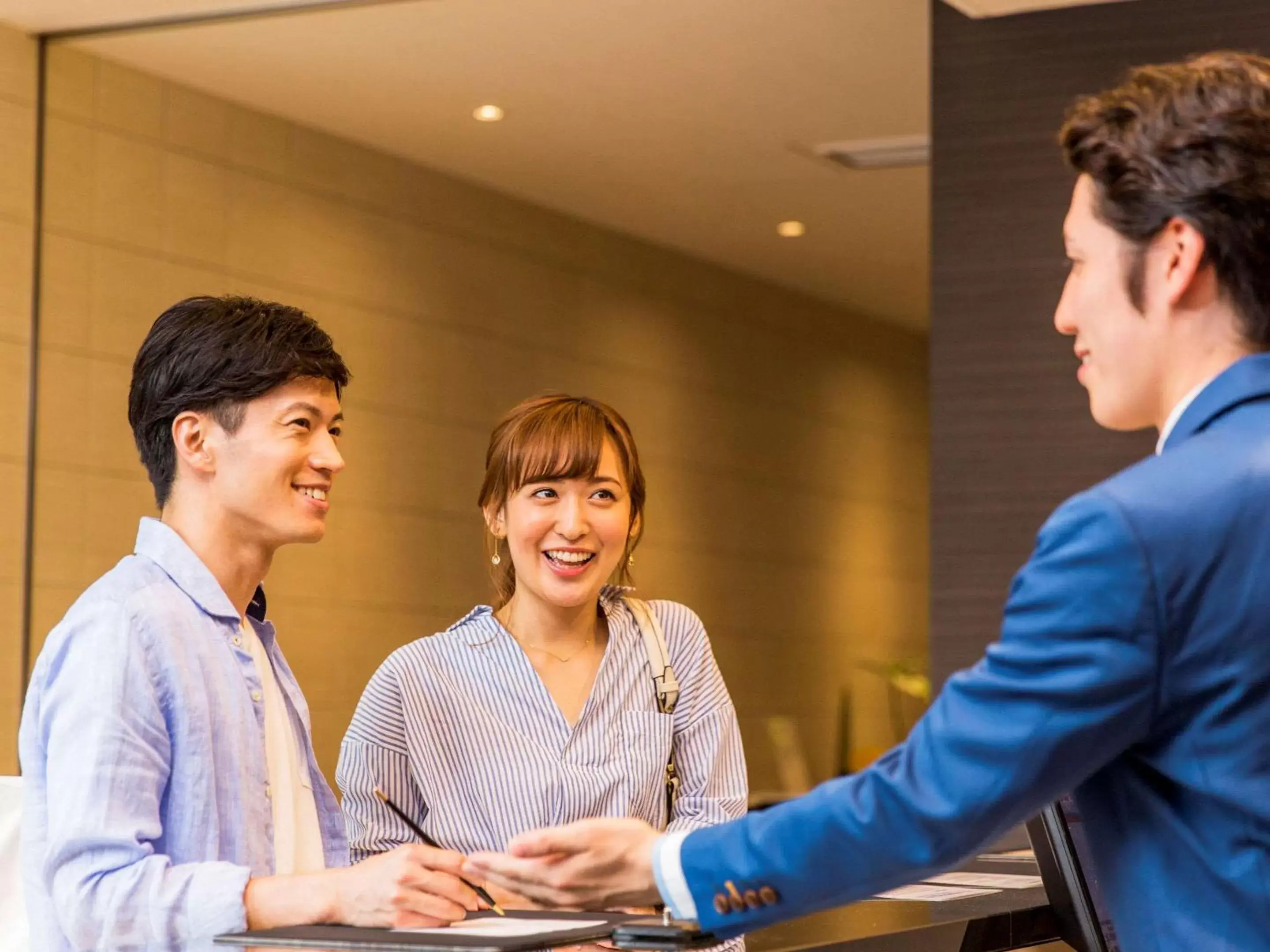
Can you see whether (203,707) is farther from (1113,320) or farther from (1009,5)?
(1009,5)

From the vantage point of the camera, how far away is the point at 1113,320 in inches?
48.8

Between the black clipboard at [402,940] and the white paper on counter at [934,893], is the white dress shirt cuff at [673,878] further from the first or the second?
the white paper on counter at [934,893]

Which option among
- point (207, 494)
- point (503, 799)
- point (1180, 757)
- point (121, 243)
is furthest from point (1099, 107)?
point (121, 243)

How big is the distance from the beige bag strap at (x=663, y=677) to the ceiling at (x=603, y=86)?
138 inches

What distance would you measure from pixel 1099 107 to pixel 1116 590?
0.37m

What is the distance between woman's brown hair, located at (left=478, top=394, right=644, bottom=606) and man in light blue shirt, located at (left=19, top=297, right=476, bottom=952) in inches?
20.0

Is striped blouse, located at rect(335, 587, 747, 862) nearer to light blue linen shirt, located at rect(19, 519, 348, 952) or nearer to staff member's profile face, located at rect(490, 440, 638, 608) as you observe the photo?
staff member's profile face, located at rect(490, 440, 638, 608)

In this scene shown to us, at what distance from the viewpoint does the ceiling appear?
5895 mm

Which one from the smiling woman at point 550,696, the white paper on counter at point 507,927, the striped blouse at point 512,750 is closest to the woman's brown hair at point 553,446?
the smiling woman at point 550,696

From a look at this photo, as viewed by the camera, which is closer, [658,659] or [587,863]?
[587,863]

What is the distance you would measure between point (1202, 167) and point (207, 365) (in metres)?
1.18

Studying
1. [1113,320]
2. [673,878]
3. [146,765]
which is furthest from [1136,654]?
[146,765]

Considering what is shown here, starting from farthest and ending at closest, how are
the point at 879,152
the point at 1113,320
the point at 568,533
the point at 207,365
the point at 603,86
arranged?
the point at 879,152
the point at 603,86
the point at 568,533
the point at 207,365
the point at 1113,320

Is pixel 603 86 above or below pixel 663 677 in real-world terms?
above
